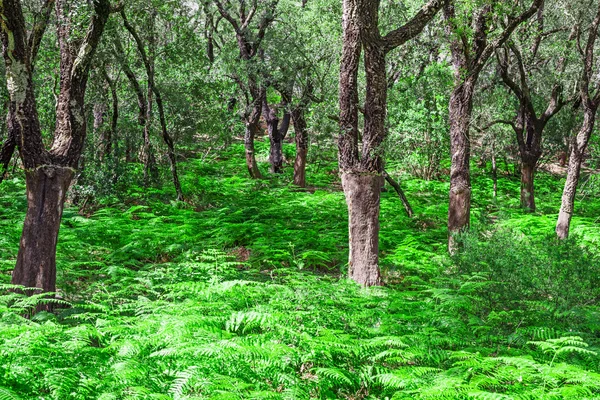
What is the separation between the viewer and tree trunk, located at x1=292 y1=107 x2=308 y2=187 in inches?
733

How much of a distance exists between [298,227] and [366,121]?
5511mm

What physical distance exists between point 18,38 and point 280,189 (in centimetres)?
1192

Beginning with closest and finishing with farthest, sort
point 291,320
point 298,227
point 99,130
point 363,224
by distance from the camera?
point 291,320 < point 363,224 < point 298,227 < point 99,130

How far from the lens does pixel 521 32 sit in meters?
15.9

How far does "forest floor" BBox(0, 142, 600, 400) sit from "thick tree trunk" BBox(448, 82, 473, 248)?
0.94m

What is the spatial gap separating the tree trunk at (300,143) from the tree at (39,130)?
466 inches

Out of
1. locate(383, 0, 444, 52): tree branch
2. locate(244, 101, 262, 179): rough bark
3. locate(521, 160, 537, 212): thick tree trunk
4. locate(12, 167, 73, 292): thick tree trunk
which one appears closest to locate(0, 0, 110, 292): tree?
locate(12, 167, 73, 292): thick tree trunk

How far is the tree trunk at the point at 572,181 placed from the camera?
1266 cm

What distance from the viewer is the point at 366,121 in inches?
316

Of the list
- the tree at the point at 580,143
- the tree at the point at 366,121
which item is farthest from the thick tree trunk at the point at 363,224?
the tree at the point at 580,143

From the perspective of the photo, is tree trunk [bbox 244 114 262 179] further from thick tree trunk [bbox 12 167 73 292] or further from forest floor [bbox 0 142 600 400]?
thick tree trunk [bbox 12 167 73 292]

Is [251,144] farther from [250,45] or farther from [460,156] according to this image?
[460,156]

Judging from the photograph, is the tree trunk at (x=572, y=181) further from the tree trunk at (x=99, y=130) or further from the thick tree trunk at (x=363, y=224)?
the tree trunk at (x=99, y=130)

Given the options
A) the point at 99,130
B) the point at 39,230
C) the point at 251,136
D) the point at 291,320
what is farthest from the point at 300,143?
the point at 291,320
